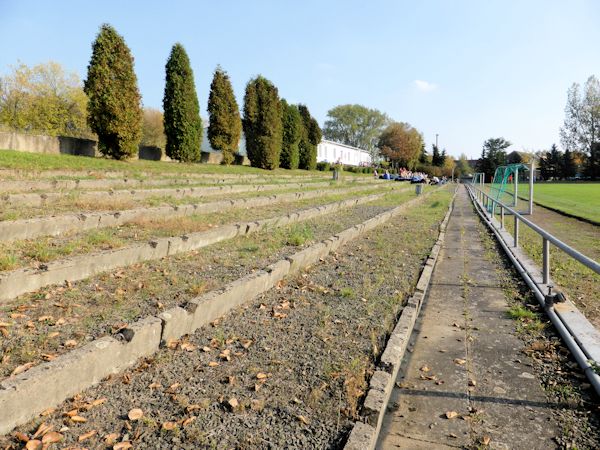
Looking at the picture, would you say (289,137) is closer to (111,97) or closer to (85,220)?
(111,97)

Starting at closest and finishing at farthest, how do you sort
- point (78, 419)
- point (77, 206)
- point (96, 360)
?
point (78, 419)
point (96, 360)
point (77, 206)

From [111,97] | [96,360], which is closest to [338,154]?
[111,97]

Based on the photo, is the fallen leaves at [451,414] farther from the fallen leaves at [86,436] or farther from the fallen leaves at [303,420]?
the fallen leaves at [86,436]

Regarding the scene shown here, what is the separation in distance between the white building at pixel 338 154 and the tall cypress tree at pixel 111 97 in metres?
45.1

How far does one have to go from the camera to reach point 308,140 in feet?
130

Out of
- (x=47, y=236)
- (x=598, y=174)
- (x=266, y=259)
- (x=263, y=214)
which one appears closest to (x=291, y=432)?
(x=266, y=259)

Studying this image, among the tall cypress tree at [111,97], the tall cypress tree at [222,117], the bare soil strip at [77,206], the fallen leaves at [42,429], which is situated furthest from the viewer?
the tall cypress tree at [222,117]

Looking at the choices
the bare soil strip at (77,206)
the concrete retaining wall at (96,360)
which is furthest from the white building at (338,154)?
the concrete retaining wall at (96,360)

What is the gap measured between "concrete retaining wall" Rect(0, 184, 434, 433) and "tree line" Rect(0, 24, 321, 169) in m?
15.8

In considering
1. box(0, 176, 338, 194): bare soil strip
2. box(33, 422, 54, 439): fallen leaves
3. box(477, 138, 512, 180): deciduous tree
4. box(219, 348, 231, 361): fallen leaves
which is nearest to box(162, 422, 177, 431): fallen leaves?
box(33, 422, 54, 439): fallen leaves

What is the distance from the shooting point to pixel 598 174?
70.5m

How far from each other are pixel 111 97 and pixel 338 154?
60482mm

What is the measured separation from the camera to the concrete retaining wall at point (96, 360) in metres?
2.50

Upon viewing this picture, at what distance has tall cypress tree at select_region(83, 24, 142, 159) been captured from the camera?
17.8m
